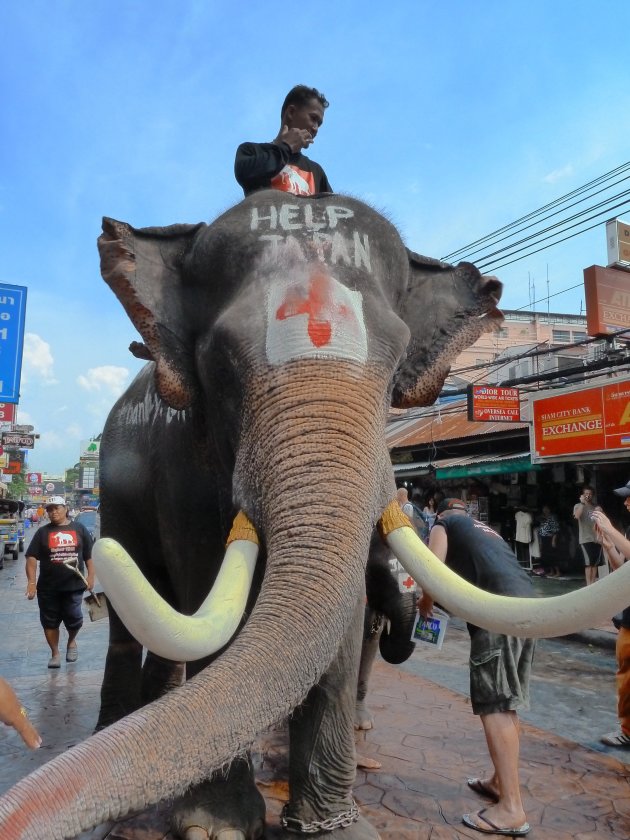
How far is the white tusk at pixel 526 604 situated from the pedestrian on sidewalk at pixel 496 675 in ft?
4.24

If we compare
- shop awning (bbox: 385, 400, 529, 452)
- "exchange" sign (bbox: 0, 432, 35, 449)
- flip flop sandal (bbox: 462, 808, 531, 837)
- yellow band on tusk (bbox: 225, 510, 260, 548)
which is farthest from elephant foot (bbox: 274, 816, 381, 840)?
"exchange" sign (bbox: 0, 432, 35, 449)

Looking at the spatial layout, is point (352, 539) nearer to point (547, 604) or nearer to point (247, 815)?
Result: point (547, 604)

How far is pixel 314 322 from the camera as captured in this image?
2.28 m

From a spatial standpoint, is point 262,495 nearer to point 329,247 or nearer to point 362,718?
point 329,247

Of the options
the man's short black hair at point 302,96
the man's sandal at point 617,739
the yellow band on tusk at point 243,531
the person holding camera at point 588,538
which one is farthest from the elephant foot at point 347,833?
the person holding camera at point 588,538

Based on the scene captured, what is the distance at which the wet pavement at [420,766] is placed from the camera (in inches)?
120

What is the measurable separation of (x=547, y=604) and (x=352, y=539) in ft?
1.88

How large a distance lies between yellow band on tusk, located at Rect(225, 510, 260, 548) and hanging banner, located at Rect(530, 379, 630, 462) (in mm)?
10759

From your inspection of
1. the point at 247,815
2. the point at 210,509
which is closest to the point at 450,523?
the point at 210,509

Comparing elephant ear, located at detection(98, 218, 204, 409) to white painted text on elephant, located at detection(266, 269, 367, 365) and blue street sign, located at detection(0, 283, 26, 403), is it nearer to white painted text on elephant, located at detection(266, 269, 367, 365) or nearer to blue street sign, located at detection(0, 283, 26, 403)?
white painted text on elephant, located at detection(266, 269, 367, 365)

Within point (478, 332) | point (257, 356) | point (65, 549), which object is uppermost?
point (478, 332)

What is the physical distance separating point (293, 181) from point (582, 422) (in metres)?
10.5

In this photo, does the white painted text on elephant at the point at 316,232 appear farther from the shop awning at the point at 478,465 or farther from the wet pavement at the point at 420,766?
the shop awning at the point at 478,465

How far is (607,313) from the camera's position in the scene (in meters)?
12.1
